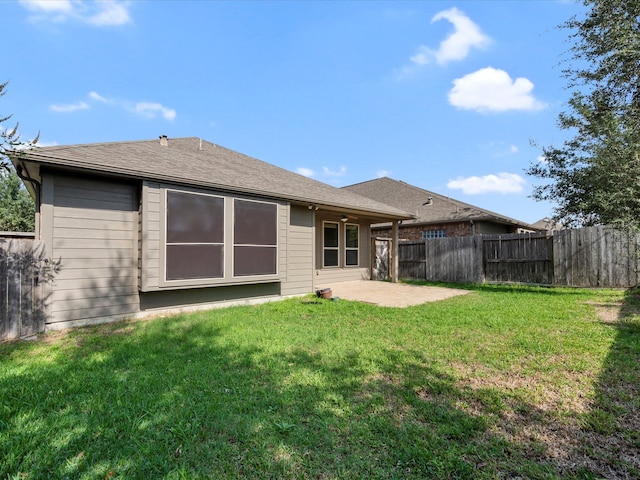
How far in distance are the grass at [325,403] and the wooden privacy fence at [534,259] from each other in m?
5.23

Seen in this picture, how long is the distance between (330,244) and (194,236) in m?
6.19

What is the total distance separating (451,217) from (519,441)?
568 inches

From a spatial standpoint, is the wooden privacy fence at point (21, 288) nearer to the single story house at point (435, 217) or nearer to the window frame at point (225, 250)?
the window frame at point (225, 250)

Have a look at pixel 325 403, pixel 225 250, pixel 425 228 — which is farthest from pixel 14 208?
pixel 325 403

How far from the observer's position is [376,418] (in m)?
2.47

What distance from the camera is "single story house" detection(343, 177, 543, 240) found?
49.9ft

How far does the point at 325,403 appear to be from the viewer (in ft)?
9.00

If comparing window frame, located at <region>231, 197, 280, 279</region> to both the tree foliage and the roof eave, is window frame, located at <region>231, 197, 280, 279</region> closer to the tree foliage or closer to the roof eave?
the roof eave

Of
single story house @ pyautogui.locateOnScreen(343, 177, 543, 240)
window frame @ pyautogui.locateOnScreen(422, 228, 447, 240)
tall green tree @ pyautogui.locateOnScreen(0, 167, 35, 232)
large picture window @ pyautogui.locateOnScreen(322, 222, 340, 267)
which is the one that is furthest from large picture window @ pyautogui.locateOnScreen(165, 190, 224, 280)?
tall green tree @ pyautogui.locateOnScreen(0, 167, 35, 232)

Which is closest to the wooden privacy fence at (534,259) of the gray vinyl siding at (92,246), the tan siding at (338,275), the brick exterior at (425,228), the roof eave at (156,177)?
the tan siding at (338,275)

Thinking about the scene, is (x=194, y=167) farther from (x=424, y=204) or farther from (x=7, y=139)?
(x=424, y=204)

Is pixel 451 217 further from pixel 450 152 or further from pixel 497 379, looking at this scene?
pixel 497 379

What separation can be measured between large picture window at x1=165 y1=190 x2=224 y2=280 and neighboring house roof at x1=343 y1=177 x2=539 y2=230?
882 centimetres

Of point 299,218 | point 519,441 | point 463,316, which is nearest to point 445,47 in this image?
point 299,218
